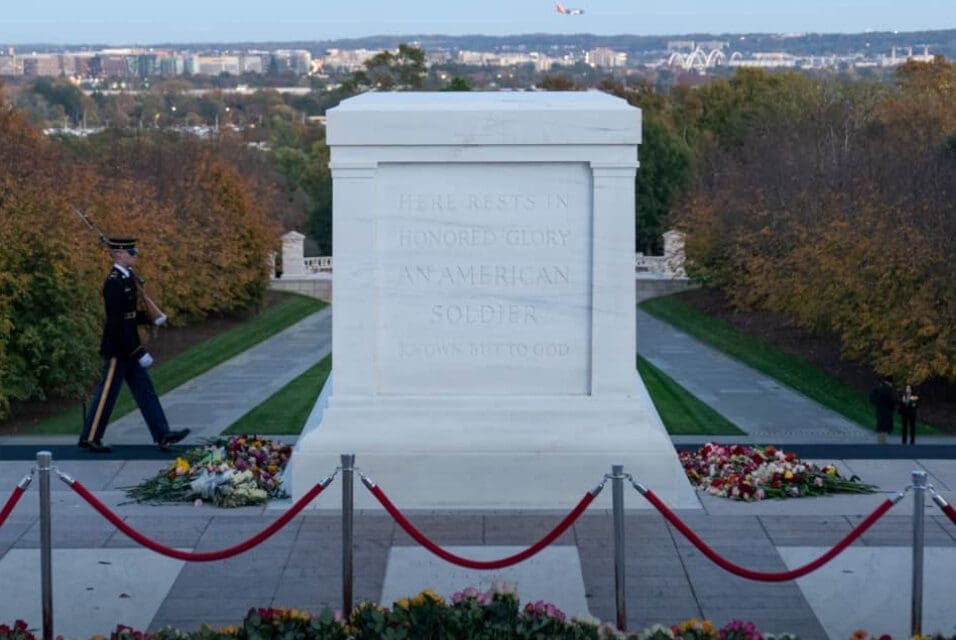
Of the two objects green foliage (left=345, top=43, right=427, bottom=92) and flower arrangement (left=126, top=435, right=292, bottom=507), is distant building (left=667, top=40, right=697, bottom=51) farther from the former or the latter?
flower arrangement (left=126, top=435, right=292, bottom=507)

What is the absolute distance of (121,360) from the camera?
35.5ft

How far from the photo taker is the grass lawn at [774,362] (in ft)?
75.8

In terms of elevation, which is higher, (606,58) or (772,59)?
(606,58)

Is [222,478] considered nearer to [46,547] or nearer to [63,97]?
[46,547]

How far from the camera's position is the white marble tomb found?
30.1ft

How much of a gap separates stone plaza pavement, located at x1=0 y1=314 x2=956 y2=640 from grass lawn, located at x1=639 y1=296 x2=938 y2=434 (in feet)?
42.2

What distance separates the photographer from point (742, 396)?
2411cm

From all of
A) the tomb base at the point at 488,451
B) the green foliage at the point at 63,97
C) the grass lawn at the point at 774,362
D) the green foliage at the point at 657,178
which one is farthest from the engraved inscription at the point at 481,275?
the green foliage at the point at 63,97

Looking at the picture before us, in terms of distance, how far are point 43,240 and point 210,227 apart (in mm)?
13394

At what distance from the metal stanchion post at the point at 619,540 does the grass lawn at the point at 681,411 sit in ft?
34.9

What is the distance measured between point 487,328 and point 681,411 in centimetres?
1243

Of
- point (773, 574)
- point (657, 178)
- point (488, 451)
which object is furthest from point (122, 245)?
point (657, 178)

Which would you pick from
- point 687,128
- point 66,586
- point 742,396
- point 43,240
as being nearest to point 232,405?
point 43,240

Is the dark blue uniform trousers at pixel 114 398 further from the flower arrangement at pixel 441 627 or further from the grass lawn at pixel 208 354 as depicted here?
the grass lawn at pixel 208 354
